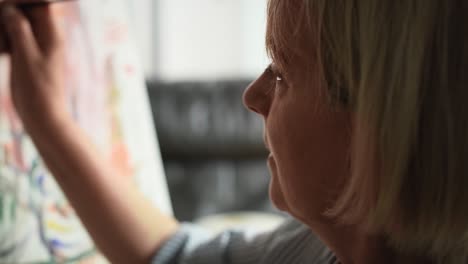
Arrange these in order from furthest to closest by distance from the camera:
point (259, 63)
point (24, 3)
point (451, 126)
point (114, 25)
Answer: point (259, 63), point (114, 25), point (24, 3), point (451, 126)

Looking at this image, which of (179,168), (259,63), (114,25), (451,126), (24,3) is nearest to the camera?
(451,126)

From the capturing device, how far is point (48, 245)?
0.78 metres

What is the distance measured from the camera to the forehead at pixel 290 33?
53 cm

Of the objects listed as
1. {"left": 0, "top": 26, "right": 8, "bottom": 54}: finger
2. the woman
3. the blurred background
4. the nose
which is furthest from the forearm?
the blurred background

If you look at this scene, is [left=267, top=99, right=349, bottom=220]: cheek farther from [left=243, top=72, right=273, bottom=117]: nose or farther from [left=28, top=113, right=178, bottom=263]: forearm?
[left=28, top=113, right=178, bottom=263]: forearm

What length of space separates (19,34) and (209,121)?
43.1 inches

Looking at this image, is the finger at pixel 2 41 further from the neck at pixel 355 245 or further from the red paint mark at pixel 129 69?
the neck at pixel 355 245

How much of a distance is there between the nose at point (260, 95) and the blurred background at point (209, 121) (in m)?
1.15

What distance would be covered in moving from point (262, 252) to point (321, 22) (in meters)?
0.34

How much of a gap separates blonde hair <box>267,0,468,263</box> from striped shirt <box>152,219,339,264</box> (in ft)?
0.60

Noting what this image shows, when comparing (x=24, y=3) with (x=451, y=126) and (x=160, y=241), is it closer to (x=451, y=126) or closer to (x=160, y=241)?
(x=160, y=241)

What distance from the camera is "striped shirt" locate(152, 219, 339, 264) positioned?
2.34 feet

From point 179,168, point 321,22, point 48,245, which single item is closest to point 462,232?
point 321,22

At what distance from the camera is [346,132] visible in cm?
54
